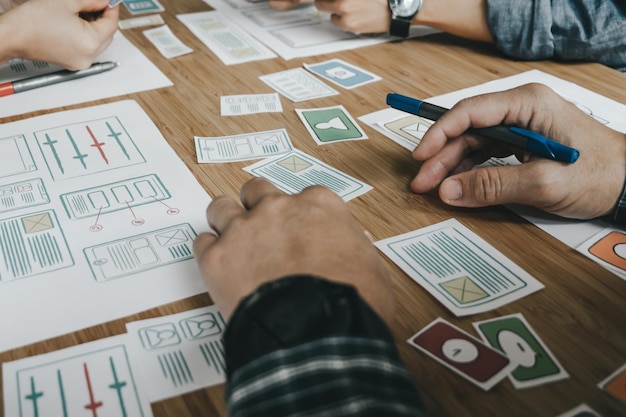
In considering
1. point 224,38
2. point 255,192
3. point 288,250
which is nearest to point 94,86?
point 224,38

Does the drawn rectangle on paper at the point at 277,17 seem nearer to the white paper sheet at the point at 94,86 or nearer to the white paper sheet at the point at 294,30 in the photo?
the white paper sheet at the point at 294,30

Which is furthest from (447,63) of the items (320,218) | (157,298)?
(157,298)

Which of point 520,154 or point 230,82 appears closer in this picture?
point 520,154

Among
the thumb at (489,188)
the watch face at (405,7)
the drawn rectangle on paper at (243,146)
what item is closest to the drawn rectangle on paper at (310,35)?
the watch face at (405,7)

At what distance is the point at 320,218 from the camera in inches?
25.8

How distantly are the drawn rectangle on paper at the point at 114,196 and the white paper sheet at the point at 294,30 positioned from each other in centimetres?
51

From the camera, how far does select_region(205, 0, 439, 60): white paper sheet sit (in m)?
1.31

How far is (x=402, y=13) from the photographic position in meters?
1.33

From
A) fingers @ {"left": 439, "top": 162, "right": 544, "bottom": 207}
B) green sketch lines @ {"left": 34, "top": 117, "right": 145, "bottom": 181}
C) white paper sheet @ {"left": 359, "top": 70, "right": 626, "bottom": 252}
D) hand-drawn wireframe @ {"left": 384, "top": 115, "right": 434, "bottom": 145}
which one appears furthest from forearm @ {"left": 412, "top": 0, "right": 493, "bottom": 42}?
green sketch lines @ {"left": 34, "top": 117, "right": 145, "bottom": 181}

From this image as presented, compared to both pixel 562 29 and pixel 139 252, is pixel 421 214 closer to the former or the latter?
pixel 139 252

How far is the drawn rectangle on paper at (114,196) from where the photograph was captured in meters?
0.80

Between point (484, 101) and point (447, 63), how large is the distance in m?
0.44

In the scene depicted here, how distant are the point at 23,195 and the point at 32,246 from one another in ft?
0.41

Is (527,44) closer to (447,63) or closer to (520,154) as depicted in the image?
(447,63)
